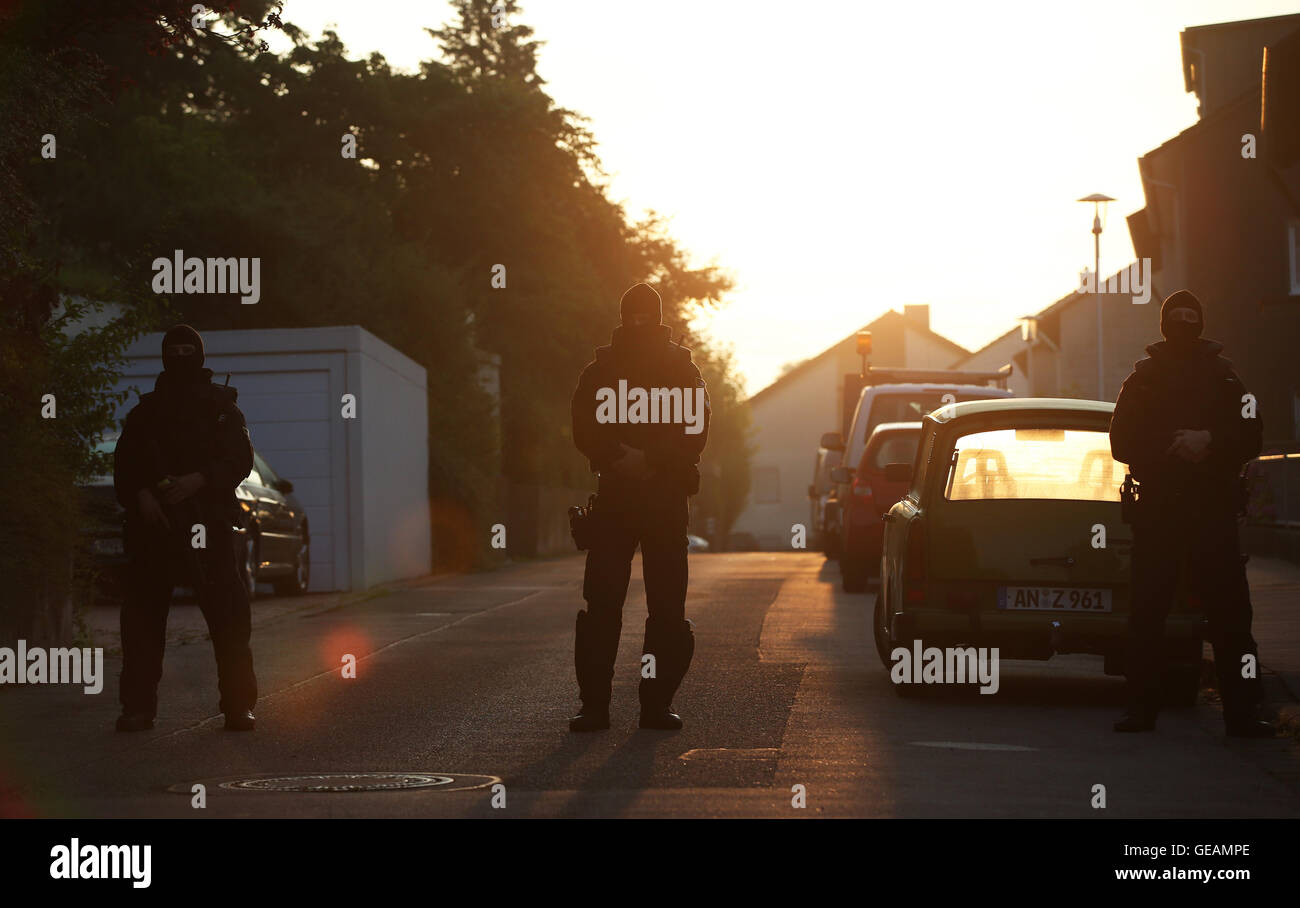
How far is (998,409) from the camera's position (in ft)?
34.1

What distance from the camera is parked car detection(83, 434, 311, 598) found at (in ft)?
56.0

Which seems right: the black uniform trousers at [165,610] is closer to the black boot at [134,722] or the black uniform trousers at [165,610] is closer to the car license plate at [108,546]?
the black boot at [134,722]

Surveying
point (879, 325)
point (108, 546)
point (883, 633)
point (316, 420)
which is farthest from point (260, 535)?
point (879, 325)

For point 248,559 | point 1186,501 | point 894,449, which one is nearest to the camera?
point 1186,501

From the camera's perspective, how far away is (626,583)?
344 inches

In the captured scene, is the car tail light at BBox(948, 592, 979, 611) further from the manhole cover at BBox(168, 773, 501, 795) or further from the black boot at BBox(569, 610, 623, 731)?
the manhole cover at BBox(168, 773, 501, 795)

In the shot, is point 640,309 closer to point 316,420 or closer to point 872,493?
point 872,493

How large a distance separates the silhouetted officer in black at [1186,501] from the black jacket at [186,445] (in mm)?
4221

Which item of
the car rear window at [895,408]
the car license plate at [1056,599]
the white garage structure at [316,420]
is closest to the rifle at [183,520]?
the car license plate at [1056,599]

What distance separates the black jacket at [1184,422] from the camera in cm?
857

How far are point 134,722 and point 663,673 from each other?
256 centimetres

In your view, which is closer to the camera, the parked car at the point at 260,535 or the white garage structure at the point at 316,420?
the parked car at the point at 260,535
